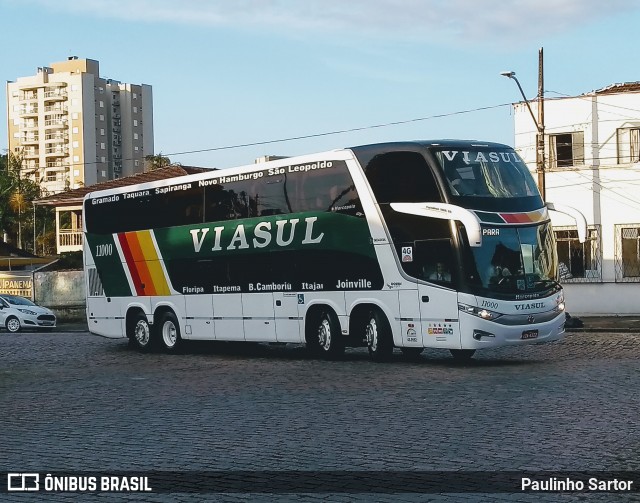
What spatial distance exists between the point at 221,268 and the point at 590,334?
11.1 m

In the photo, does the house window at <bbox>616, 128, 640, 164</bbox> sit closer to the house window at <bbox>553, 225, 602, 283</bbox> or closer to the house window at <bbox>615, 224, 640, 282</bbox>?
the house window at <bbox>615, 224, 640, 282</bbox>

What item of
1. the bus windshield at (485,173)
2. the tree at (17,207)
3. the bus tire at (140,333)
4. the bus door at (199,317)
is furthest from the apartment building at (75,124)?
the bus windshield at (485,173)

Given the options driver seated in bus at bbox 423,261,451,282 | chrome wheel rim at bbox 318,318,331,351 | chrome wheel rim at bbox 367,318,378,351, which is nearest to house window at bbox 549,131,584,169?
chrome wheel rim at bbox 318,318,331,351

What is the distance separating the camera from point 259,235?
24125 mm

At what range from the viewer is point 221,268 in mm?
25234

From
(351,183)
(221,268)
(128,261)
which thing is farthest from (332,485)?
(128,261)

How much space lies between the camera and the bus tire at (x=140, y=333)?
27.7 meters

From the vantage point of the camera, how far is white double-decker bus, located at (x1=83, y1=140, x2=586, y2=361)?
20438 mm

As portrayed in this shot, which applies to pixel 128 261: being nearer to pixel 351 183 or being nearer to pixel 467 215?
pixel 351 183

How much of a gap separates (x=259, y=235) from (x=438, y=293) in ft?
16.4

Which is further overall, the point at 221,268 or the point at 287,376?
the point at 221,268

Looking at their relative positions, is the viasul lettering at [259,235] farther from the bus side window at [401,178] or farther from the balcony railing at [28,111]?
the balcony railing at [28,111]

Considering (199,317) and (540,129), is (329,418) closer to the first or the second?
(199,317)

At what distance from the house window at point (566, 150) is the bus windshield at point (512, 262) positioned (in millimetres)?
19628
